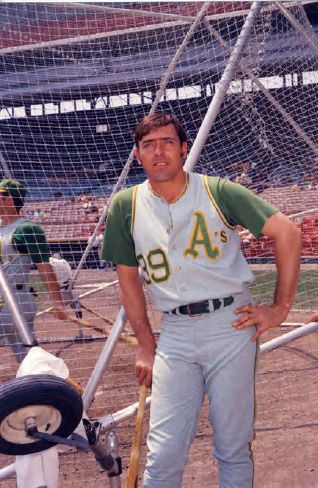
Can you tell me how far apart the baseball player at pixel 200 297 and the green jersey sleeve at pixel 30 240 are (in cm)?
172

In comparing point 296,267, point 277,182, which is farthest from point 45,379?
point 277,182

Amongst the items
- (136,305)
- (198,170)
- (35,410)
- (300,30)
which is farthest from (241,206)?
(198,170)

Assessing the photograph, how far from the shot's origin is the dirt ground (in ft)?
10.0

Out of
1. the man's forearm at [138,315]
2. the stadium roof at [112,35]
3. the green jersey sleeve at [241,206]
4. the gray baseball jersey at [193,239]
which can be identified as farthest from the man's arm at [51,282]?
the stadium roof at [112,35]

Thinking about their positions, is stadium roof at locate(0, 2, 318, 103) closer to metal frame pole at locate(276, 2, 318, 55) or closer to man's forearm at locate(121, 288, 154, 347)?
metal frame pole at locate(276, 2, 318, 55)

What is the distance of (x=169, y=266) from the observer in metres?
2.19

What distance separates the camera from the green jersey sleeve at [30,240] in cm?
381

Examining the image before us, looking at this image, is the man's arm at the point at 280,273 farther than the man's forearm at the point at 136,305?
No

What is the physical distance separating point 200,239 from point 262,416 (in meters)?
2.06

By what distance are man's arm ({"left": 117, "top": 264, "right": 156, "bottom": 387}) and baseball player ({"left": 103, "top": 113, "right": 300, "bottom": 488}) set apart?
5.3 inches

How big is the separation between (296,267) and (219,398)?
0.55m

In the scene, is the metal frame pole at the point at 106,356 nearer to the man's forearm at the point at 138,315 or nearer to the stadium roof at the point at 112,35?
the man's forearm at the point at 138,315

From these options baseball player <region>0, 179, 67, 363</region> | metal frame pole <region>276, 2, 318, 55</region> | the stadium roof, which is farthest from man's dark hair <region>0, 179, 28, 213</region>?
metal frame pole <region>276, 2, 318, 55</region>

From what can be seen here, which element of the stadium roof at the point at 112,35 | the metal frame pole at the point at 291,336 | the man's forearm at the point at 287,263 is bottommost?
the metal frame pole at the point at 291,336
